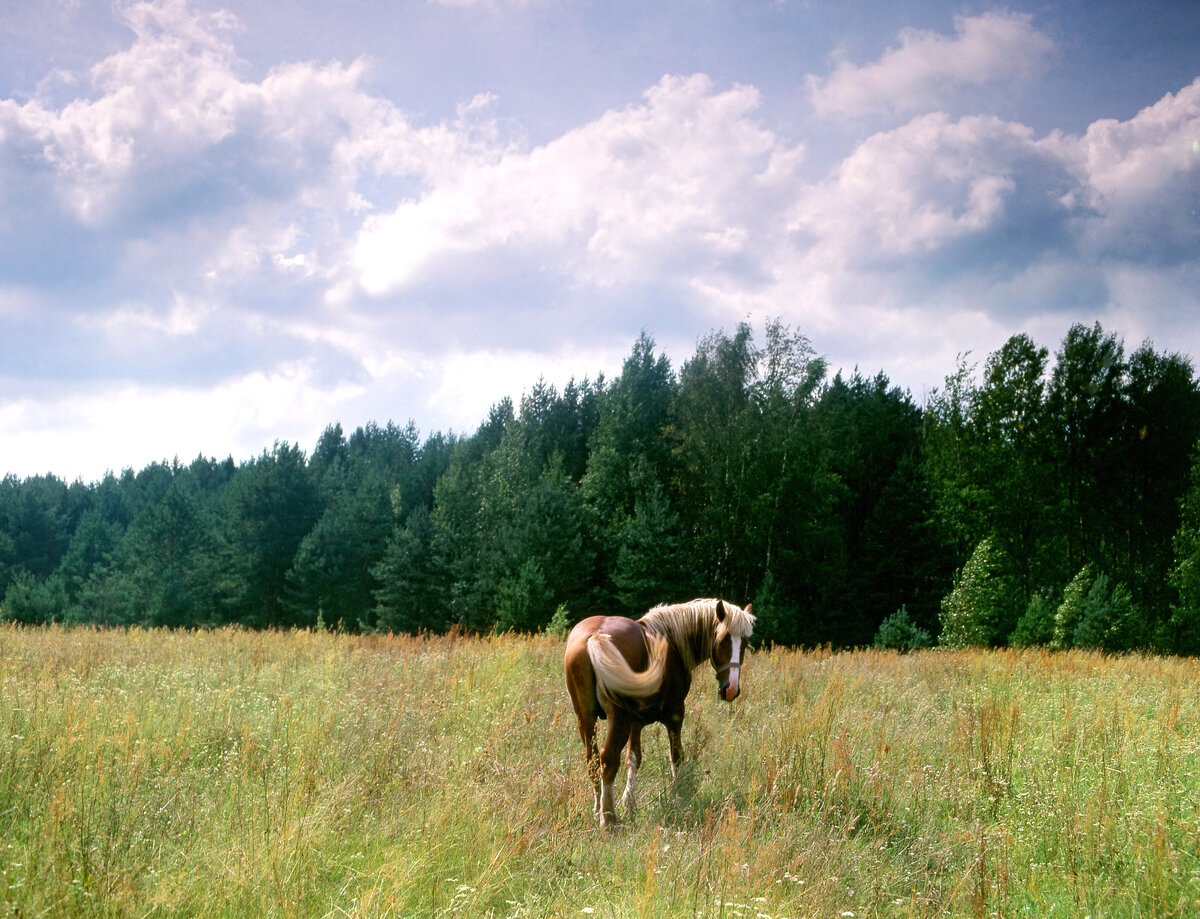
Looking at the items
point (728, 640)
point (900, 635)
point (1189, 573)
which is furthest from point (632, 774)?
point (1189, 573)

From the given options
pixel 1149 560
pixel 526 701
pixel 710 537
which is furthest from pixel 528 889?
pixel 1149 560

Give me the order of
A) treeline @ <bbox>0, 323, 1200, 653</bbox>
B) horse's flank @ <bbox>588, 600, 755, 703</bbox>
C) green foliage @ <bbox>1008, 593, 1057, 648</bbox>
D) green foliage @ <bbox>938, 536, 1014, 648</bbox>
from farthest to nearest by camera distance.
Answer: treeline @ <bbox>0, 323, 1200, 653</bbox>, green foliage @ <bbox>1008, 593, 1057, 648</bbox>, green foliage @ <bbox>938, 536, 1014, 648</bbox>, horse's flank @ <bbox>588, 600, 755, 703</bbox>

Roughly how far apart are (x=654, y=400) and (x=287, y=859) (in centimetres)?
3272

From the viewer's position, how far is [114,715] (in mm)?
5137

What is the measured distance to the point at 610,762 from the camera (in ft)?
14.8

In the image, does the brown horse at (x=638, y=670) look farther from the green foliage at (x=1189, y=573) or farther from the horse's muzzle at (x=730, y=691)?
the green foliage at (x=1189, y=573)

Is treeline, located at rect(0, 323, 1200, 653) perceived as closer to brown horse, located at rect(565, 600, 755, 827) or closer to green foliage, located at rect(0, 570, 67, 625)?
green foliage, located at rect(0, 570, 67, 625)

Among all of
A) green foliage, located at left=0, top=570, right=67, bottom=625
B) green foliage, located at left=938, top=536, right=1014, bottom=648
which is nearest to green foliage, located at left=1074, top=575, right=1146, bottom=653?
green foliage, located at left=938, top=536, right=1014, bottom=648

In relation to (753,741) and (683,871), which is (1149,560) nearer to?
(753,741)

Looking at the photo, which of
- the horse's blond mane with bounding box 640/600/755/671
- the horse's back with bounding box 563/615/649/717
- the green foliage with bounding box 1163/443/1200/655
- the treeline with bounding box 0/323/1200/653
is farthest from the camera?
the treeline with bounding box 0/323/1200/653

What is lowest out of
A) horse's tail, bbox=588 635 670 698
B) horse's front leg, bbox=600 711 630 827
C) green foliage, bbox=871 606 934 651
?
green foliage, bbox=871 606 934 651

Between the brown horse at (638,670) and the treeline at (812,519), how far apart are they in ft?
52.2

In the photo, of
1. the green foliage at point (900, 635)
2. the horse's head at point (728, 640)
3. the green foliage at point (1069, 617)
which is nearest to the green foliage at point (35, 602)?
the green foliage at point (900, 635)

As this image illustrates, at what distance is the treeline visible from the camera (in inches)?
1018
